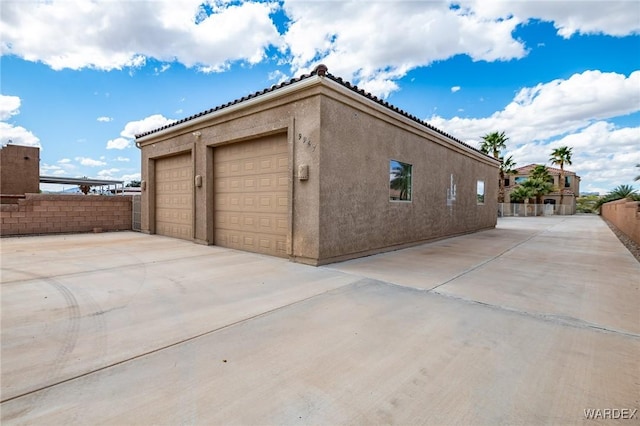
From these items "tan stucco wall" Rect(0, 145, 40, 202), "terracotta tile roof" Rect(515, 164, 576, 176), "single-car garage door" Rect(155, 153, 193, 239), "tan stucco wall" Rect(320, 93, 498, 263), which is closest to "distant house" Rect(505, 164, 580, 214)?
"terracotta tile roof" Rect(515, 164, 576, 176)

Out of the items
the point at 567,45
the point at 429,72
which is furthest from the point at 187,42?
the point at 567,45

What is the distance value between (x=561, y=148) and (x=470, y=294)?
52297 millimetres

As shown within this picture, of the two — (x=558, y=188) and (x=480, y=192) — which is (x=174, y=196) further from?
(x=558, y=188)

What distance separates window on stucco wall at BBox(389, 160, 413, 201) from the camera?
843 centimetres

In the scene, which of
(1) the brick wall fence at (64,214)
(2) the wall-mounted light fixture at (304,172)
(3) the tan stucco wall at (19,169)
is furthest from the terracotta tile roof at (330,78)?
(3) the tan stucco wall at (19,169)

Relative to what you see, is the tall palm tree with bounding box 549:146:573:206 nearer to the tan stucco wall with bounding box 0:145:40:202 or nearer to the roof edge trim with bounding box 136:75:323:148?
the roof edge trim with bounding box 136:75:323:148

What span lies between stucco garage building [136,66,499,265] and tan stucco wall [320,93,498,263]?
0.03 metres

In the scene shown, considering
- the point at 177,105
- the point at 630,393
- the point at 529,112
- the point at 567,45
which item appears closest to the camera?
the point at 630,393

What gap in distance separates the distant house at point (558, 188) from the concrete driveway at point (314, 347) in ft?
151

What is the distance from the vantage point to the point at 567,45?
12.4 metres

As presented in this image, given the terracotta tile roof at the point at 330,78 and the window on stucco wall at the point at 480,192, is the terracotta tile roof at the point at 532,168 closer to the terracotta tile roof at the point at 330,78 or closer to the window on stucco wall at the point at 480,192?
the window on stucco wall at the point at 480,192

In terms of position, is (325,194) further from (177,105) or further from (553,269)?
(177,105)

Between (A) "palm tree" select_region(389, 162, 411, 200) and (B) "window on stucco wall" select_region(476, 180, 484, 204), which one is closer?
(A) "palm tree" select_region(389, 162, 411, 200)

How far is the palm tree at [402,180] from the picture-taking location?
8.53 m
